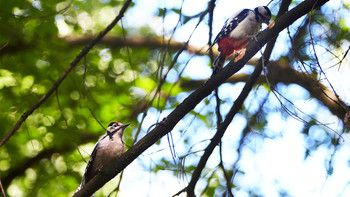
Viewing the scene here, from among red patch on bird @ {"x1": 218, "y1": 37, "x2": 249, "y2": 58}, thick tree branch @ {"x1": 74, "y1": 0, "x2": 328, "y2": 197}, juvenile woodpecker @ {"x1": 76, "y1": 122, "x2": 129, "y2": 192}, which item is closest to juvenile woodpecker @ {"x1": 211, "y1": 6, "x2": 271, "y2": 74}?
red patch on bird @ {"x1": 218, "y1": 37, "x2": 249, "y2": 58}

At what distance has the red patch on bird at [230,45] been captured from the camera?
13.5 feet

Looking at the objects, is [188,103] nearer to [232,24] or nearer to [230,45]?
[230,45]

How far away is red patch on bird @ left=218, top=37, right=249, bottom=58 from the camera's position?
162 inches

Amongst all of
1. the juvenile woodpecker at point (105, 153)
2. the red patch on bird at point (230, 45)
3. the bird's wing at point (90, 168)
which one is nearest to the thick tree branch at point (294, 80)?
the red patch on bird at point (230, 45)

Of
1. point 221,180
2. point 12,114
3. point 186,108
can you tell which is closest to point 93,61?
point 12,114

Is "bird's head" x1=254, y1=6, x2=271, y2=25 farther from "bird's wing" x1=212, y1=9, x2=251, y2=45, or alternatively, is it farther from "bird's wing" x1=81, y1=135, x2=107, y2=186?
"bird's wing" x1=81, y1=135, x2=107, y2=186

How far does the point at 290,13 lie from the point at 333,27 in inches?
28.1

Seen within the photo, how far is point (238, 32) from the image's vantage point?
409cm

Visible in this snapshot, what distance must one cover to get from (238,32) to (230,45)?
177 mm

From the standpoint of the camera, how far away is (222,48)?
4.26m

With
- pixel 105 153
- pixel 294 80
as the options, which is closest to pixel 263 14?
pixel 294 80

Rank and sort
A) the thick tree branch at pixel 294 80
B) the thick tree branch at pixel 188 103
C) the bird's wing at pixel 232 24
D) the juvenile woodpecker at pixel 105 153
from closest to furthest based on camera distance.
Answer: the thick tree branch at pixel 188 103, the thick tree branch at pixel 294 80, the juvenile woodpecker at pixel 105 153, the bird's wing at pixel 232 24

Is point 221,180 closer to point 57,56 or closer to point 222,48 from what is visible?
point 222,48

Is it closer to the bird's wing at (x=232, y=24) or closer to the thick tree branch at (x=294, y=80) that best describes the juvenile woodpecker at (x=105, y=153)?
the bird's wing at (x=232, y=24)
